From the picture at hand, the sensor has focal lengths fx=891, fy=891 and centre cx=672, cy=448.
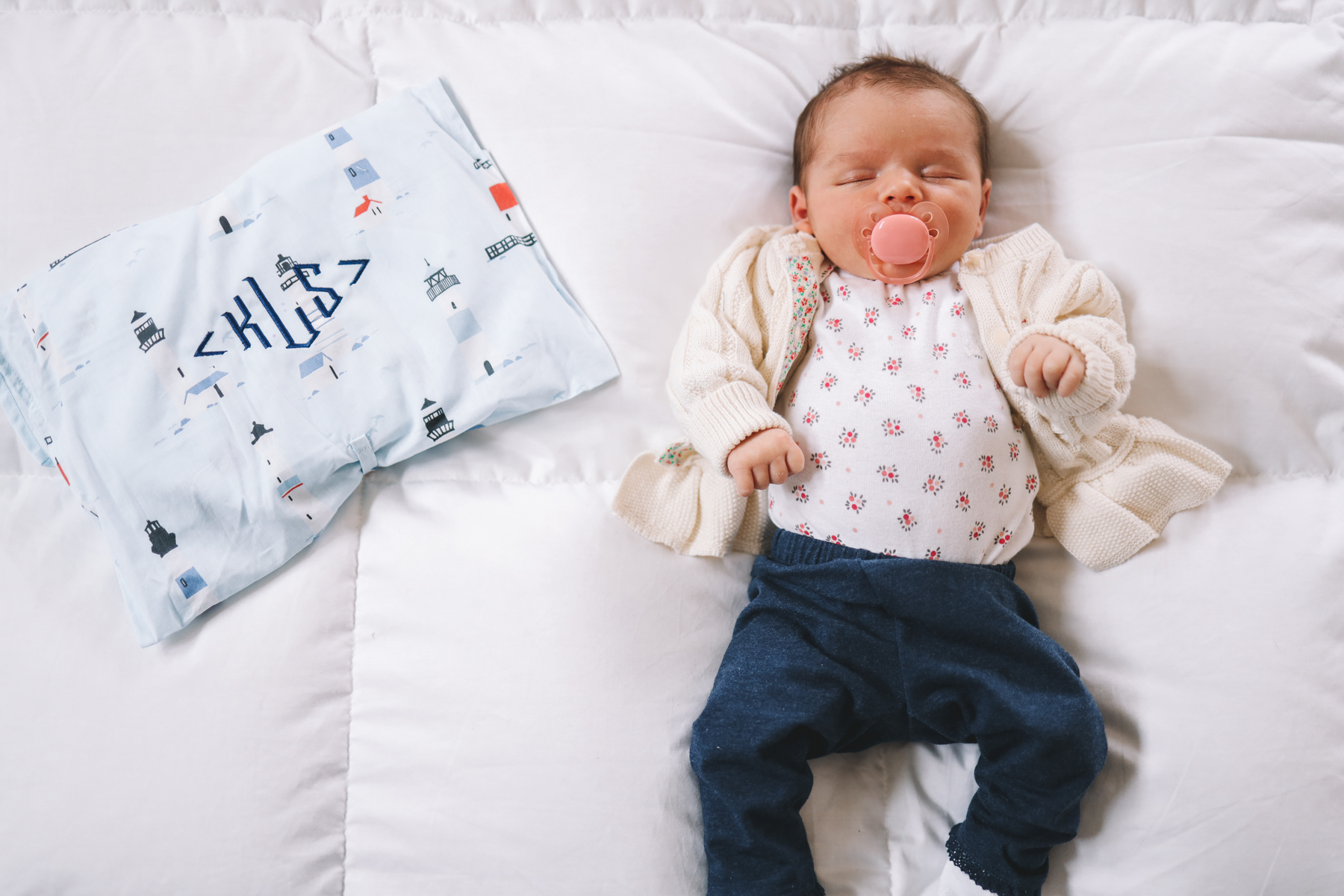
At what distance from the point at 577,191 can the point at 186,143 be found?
0.44m

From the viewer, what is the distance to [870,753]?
0.90m

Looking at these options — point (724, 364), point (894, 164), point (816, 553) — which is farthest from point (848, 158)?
point (816, 553)

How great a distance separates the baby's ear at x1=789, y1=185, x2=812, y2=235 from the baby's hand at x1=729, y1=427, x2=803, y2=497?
279 mm

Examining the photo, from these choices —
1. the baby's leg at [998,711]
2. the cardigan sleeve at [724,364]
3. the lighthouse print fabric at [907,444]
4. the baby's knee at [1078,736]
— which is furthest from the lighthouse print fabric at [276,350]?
the baby's knee at [1078,736]

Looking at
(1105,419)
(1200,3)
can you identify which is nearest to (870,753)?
(1105,419)

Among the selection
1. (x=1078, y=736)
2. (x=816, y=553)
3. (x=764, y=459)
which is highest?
(x=764, y=459)

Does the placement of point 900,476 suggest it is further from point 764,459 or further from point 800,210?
point 800,210

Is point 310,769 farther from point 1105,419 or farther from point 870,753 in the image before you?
point 1105,419

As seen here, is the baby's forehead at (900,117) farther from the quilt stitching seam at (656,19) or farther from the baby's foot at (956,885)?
the baby's foot at (956,885)

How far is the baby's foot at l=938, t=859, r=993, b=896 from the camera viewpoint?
809 millimetres

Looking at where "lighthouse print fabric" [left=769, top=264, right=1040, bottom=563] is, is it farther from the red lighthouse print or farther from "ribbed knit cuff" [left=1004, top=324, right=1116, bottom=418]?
the red lighthouse print

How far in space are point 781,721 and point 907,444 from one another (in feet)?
0.94

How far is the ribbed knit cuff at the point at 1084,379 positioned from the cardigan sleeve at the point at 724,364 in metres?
0.24

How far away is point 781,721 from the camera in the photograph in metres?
0.80
